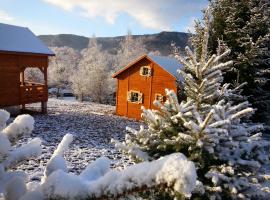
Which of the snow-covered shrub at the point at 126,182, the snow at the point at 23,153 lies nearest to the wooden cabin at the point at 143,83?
the snow at the point at 23,153

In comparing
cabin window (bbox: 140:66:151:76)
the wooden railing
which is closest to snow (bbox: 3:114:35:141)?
the wooden railing

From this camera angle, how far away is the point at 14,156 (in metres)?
1.44

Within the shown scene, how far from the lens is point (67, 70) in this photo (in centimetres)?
6756

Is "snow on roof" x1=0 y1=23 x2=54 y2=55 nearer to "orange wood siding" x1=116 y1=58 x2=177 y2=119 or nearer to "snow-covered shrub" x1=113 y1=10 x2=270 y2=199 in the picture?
"orange wood siding" x1=116 y1=58 x2=177 y2=119

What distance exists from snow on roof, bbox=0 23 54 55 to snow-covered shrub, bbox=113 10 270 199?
17.8 m

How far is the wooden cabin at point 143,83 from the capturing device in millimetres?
25656

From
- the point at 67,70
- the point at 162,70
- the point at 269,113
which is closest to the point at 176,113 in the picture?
the point at 269,113

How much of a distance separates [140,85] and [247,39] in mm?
11985

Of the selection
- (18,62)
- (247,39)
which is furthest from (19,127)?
(18,62)

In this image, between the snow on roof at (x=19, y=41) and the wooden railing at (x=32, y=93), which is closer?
the snow on roof at (x=19, y=41)

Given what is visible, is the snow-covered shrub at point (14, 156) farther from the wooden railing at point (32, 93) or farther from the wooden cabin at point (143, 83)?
the wooden cabin at point (143, 83)

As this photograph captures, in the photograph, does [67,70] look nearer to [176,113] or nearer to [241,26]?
[241,26]

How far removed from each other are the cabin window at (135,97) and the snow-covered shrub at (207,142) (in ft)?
71.8

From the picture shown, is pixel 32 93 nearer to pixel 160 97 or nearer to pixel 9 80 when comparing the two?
pixel 9 80
